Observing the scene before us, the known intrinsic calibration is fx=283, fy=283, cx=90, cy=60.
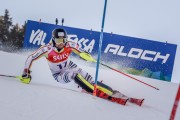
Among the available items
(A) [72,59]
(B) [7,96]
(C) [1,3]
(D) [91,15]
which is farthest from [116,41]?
(B) [7,96]

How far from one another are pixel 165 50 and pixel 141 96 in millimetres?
1623

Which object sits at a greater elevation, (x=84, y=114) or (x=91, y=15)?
(x=91, y=15)

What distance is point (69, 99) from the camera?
313 centimetres

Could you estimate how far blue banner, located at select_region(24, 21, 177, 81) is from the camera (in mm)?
5332

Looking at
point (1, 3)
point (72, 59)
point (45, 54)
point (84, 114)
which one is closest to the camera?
point (84, 114)

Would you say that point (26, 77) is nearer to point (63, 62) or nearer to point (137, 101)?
point (63, 62)

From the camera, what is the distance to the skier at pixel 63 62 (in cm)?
393

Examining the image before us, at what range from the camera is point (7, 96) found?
8.89ft

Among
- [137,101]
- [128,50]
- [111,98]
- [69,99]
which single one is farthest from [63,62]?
[128,50]

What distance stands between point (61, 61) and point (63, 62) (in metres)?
0.03

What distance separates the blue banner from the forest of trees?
394mm

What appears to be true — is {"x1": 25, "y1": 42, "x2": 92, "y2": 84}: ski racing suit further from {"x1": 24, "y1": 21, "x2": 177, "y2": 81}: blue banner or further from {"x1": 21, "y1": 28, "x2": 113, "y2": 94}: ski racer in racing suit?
{"x1": 24, "y1": 21, "x2": 177, "y2": 81}: blue banner

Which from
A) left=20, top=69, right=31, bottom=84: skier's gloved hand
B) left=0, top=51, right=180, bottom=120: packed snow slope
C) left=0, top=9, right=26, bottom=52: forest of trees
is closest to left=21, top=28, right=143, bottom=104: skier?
left=20, top=69, right=31, bottom=84: skier's gloved hand

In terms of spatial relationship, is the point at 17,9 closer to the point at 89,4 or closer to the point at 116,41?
the point at 89,4
